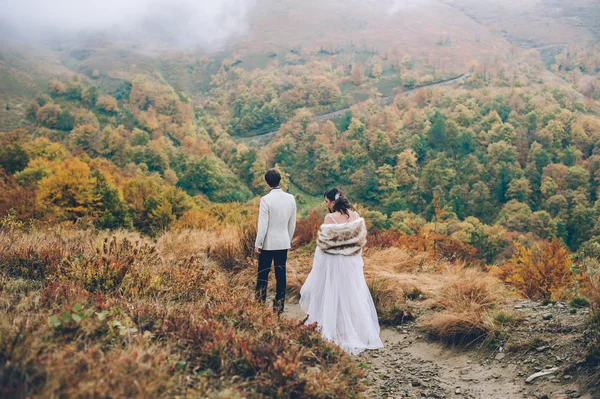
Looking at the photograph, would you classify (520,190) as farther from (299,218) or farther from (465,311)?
(465,311)

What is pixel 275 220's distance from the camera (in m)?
5.19

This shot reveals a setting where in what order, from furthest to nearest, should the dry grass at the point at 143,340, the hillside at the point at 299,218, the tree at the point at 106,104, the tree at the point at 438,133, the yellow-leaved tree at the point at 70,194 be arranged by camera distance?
the tree at the point at 106,104 < the tree at the point at 438,133 < the yellow-leaved tree at the point at 70,194 < the hillside at the point at 299,218 < the dry grass at the point at 143,340

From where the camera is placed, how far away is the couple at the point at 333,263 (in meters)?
5.06

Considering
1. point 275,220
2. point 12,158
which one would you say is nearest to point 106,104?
point 12,158

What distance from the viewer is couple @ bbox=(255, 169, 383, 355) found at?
16.6ft

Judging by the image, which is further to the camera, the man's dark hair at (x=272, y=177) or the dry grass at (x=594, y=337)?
the man's dark hair at (x=272, y=177)

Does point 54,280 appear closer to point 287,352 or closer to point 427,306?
A: point 287,352

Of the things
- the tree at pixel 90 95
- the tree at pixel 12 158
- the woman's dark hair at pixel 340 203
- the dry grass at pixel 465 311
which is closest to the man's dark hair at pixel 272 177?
the woman's dark hair at pixel 340 203

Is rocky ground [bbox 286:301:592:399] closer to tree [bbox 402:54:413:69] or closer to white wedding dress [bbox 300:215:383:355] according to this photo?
white wedding dress [bbox 300:215:383:355]

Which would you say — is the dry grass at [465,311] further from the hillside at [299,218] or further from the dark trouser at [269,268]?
the dark trouser at [269,268]

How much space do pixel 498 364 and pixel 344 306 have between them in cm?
169

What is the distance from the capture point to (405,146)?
9600 cm

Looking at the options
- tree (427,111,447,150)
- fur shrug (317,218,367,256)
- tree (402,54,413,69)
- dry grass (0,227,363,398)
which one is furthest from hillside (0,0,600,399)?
fur shrug (317,218,367,256)

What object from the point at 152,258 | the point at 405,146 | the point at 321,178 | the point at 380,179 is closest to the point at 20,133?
the point at 321,178
